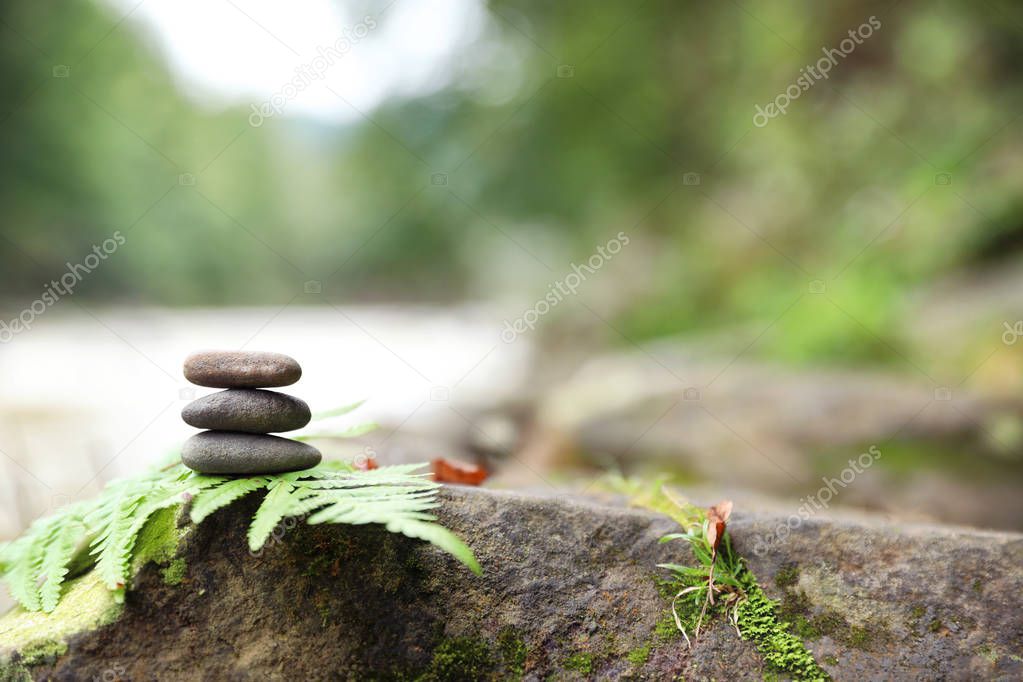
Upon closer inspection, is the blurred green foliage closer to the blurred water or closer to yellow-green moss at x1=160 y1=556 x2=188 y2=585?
the blurred water

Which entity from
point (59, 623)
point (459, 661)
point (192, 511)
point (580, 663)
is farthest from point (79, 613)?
point (580, 663)

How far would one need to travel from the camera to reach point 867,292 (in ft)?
27.3

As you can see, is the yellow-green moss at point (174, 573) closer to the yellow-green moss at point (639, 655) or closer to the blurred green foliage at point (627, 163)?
the yellow-green moss at point (639, 655)

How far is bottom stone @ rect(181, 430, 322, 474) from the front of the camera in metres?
2.16

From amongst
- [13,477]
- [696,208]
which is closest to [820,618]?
[13,477]

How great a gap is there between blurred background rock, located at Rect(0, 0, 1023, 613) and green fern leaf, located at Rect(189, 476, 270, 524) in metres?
1.86

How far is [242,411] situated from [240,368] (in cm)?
14

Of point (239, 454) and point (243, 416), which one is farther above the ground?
point (243, 416)

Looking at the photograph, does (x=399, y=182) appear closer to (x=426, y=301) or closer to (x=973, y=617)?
(x=426, y=301)

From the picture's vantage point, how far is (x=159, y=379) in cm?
1337

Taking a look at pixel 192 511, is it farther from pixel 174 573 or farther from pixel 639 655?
pixel 639 655

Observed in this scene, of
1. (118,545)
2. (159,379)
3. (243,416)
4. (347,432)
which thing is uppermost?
(159,379)

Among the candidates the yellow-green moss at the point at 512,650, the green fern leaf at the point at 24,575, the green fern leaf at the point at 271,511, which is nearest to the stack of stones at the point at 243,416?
the green fern leaf at the point at 271,511

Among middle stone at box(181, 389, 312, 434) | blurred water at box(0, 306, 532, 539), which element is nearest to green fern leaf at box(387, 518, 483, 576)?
middle stone at box(181, 389, 312, 434)
